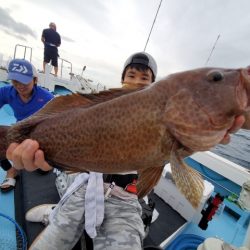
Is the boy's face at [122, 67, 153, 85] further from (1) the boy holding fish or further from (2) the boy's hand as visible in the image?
(2) the boy's hand

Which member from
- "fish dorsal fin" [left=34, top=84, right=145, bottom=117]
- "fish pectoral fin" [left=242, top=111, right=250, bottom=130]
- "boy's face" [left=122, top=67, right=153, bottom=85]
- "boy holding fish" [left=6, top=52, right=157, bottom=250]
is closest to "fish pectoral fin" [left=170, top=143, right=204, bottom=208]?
"fish pectoral fin" [left=242, top=111, right=250, bottom=130]

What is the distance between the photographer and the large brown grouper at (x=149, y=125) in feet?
4.58

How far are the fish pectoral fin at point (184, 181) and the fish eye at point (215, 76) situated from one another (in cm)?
→ 53

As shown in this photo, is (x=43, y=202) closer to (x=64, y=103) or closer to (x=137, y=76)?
(x=64, y=103)

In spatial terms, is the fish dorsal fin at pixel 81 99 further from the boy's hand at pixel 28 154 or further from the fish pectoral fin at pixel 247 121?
the fish pectoral fin at pixel 247 121

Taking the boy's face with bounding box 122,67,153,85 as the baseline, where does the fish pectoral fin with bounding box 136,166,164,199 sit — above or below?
below

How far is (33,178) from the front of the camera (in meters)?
3.99

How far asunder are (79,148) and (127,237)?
3.66ft

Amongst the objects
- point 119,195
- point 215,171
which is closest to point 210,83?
point 119,195

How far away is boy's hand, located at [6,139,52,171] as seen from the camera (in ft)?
5.81

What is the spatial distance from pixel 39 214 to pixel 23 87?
2.36 metres

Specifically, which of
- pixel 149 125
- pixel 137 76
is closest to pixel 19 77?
pixel 137 76

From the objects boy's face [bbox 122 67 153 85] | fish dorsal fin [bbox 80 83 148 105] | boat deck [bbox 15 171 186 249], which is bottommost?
boat deck [bbox 15 171 186 249]

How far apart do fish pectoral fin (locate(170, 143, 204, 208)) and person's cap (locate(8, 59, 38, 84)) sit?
3542 millimetres
